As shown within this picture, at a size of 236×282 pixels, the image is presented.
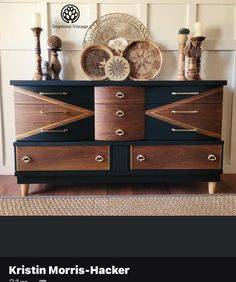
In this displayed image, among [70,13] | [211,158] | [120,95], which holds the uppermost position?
[70,13]

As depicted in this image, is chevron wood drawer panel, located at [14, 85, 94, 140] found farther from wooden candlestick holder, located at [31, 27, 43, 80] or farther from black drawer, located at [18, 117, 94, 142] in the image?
wooden candlestick holder, located at [31, 27, 43, 80]

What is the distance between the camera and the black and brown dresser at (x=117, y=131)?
203cm

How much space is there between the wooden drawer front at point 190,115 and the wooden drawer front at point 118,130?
13 centimetres

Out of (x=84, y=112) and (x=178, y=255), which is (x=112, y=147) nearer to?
(x=84, y=112)

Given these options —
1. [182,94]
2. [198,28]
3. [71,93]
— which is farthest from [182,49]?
[71,93]

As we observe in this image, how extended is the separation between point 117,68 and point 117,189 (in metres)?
0.93

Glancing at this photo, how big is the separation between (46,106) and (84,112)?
26 centimetres

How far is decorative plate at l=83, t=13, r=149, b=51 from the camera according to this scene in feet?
8.15

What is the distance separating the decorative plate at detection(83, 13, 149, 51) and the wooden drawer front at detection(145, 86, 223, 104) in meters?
0.67

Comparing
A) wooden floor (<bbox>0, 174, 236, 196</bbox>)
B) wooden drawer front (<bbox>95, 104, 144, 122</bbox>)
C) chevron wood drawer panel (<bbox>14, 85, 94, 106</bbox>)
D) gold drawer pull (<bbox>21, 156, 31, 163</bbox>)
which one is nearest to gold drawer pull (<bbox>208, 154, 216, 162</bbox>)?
wooden floor (<bbox>0, 174, 236, 196</bbox>)

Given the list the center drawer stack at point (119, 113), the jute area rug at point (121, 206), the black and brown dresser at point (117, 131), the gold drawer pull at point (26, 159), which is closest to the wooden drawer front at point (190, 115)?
the black and brown dresser at point (117, 131)

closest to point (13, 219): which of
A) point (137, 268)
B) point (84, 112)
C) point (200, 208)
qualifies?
point (137, 268)

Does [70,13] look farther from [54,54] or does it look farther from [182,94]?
[182,94]

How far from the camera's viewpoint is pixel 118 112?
2055 mm
